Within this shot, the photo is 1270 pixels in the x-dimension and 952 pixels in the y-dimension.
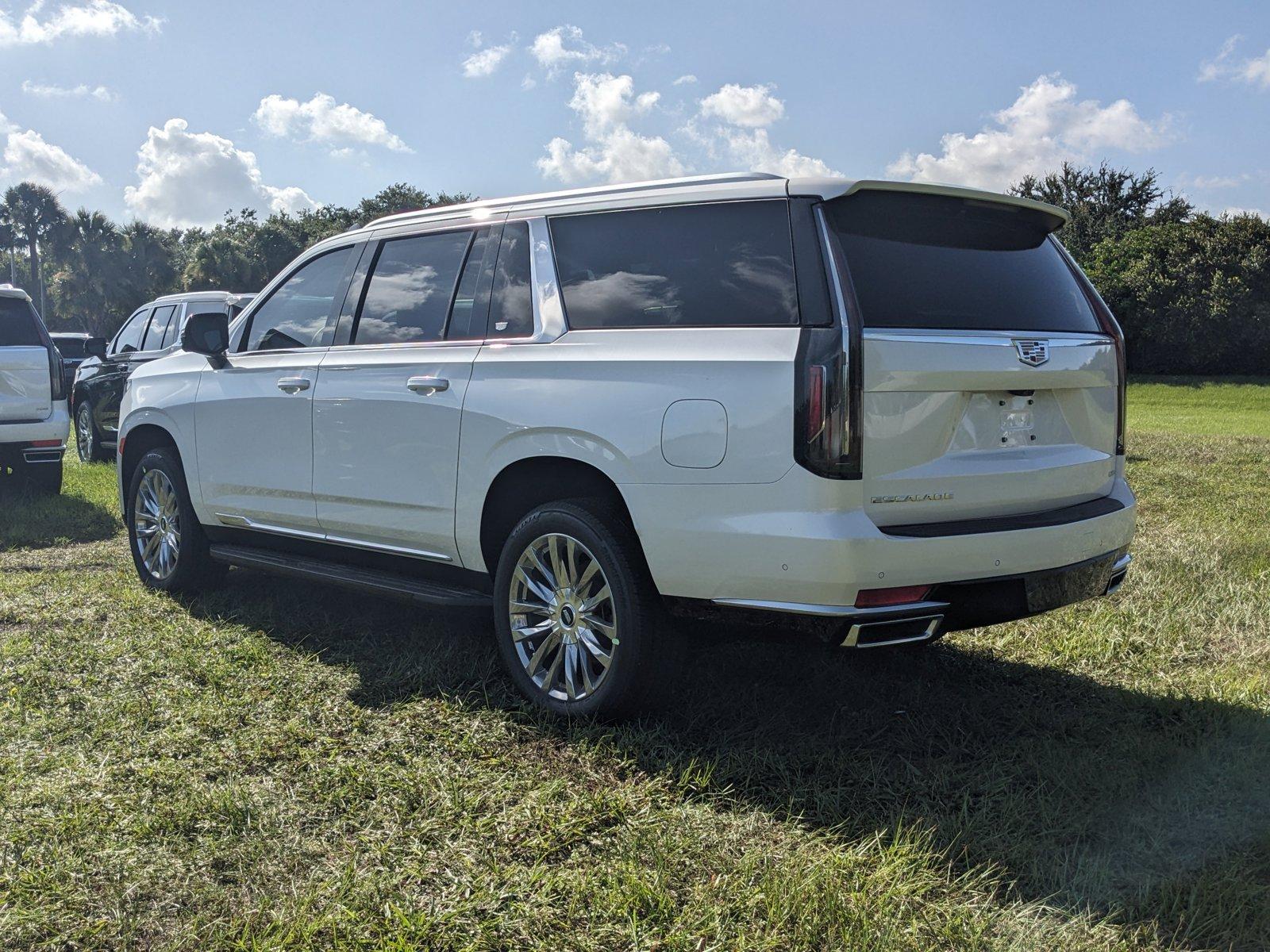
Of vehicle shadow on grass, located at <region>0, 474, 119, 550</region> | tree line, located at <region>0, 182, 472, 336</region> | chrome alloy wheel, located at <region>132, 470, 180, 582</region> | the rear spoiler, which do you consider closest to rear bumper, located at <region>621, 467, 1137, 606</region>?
the rear spoiler

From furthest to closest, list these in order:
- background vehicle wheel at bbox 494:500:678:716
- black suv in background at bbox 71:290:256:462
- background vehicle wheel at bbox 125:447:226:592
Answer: black suv in background at bbox 71:290:256:462 < background vehicle wheel at bbox 125:447:226:592 < background vehicle wheel at bbox 494:500:678:716

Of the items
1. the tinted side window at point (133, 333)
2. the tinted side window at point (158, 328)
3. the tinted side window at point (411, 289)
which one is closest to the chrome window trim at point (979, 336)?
the tinted side window at point (411, 289)

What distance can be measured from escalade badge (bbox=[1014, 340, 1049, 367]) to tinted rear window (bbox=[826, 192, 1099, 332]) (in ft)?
0.29

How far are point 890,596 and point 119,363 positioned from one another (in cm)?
1129

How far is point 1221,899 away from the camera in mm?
2896

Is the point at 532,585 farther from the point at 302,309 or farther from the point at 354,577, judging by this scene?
the point at 302,309

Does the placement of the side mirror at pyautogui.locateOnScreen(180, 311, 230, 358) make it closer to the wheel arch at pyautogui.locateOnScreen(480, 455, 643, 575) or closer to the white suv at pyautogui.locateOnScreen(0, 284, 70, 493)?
the wheel arch at pyautogui.locateOnScreen(480, 455, 643, 575)

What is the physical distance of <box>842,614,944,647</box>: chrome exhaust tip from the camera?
351cm

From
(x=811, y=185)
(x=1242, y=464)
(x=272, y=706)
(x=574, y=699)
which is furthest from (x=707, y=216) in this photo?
(x=1242, y=464)

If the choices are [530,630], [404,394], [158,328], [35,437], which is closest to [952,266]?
[530,630]

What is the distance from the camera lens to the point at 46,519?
9.37 metres

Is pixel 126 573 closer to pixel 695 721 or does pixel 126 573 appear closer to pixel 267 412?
pixel 267 412

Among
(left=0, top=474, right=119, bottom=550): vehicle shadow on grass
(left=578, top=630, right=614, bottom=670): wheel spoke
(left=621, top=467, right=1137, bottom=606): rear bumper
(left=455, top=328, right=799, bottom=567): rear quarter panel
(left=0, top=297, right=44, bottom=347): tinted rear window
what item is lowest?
(left=0, top=474, right=119, bottom=550): vehicle shadow on grass

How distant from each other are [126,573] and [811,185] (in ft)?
17.3
